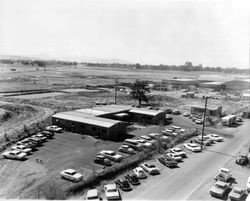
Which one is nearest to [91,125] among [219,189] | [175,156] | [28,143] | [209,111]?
[28,143]

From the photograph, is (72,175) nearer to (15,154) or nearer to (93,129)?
(15,154)

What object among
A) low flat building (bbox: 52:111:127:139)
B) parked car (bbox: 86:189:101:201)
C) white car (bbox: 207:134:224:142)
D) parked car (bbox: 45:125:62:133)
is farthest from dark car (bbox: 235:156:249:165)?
parked car (bbox: 45:125:62:133)

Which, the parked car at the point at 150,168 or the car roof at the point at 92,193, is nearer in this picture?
→ the car roof at the point at 92,193

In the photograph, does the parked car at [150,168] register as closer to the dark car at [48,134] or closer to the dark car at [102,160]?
the dark car at [102,160]

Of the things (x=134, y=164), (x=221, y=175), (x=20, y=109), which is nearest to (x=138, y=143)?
(x=134, y=164)

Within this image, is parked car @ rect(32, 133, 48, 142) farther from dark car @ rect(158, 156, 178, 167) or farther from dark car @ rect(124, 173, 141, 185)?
dark car @ rect(158, 156, 178, 167)

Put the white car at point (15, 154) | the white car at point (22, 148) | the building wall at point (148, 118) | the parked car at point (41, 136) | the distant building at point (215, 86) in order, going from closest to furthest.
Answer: the white car at point (15, 154), the white car at point (22, 148), the parked car at point (41, 136), the building wall at point (148, 118), the distant building at point (215, 86)

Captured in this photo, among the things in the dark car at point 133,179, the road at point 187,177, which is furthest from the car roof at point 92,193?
the dark car at point 133,179
